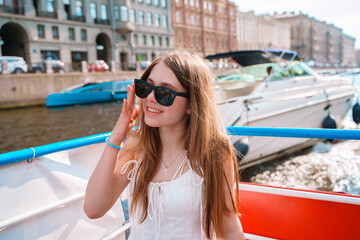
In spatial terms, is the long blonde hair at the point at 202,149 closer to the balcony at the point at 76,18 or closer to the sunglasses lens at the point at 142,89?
the sunglasses lens at the point at 142,89

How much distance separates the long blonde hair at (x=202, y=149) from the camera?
4.66 ft

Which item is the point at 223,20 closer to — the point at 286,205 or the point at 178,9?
the point at 178,9

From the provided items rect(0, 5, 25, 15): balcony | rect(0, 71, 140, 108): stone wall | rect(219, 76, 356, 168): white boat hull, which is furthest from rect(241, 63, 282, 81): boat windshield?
rect(0, 5, 25, 15): balcony

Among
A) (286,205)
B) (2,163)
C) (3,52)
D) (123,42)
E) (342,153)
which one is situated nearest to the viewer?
(2,163)

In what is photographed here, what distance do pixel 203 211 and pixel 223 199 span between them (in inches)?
4.6

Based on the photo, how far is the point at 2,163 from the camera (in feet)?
5.04

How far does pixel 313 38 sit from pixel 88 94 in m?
88.1

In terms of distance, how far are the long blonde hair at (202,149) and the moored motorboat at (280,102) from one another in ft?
12.7

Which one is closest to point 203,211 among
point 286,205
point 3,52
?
point 286,205

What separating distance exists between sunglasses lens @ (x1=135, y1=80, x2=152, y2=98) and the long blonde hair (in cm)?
11

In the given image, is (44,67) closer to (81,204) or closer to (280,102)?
(280,102)

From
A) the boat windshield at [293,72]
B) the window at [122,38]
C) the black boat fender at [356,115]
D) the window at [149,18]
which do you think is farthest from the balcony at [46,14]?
the black boat fender at [356,115]

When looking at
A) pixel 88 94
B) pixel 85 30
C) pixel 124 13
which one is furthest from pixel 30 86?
pixel 124 13

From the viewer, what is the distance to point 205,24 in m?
52.1
